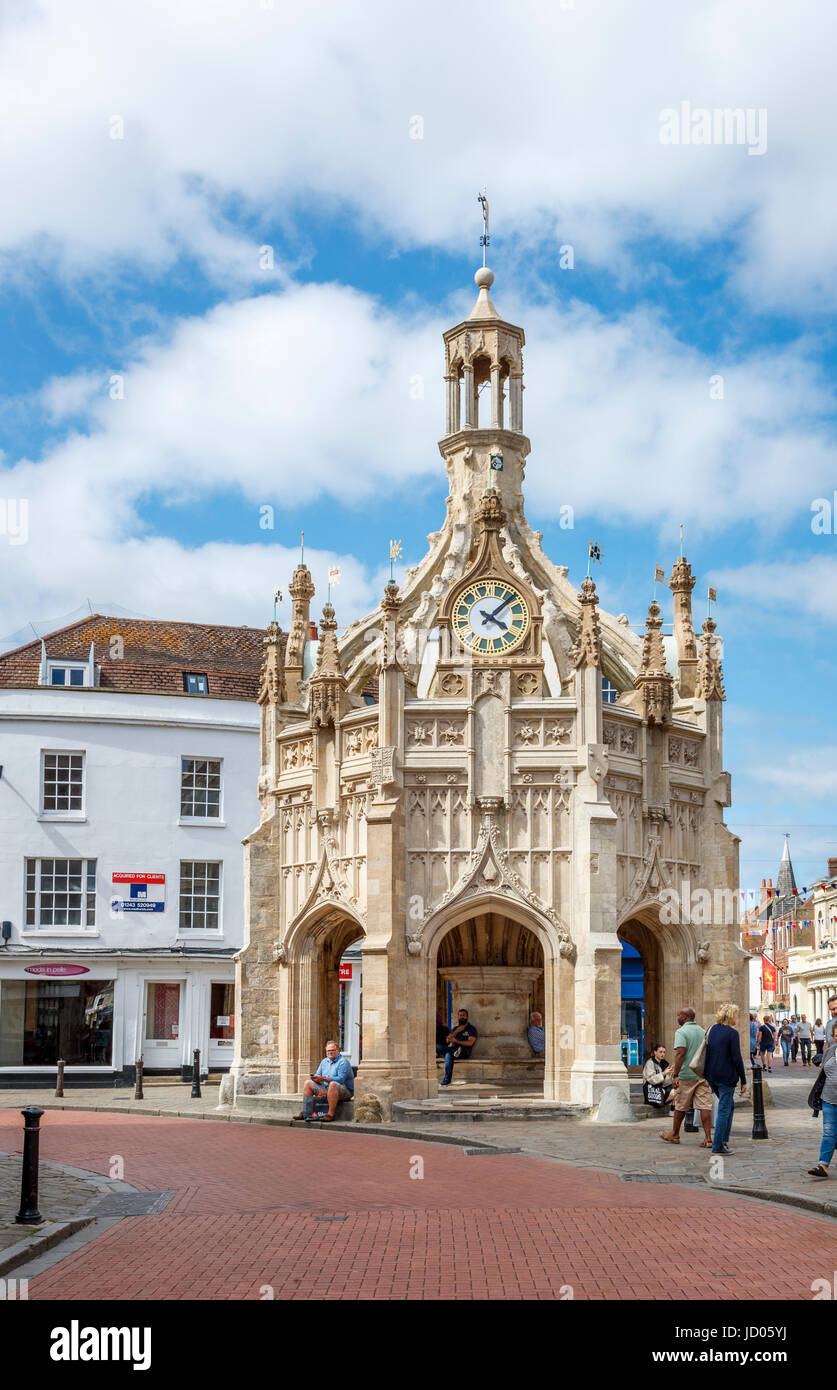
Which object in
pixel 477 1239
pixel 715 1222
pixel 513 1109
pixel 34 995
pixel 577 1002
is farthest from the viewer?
pixel 34 995

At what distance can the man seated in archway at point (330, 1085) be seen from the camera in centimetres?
2236

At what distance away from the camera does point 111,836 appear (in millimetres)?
36781

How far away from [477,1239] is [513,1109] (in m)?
11.3

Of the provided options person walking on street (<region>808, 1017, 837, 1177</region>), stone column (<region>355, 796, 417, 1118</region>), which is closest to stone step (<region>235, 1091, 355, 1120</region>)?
stone column (<region>355, 796, 417, 1118</region>)

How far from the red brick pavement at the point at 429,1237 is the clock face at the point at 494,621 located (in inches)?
425

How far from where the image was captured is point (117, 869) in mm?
36656

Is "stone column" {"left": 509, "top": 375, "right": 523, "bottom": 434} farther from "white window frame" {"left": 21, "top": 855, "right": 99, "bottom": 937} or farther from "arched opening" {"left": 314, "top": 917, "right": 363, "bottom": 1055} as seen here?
"white window frame" {"left": 21, "top": 855, "right": 99, "bottom": 937}

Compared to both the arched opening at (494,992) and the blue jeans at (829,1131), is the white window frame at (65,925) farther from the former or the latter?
the blue jeans at (829,1131)

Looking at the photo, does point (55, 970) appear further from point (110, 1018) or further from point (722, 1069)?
point (722, 1069)

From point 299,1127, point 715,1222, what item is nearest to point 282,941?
point 299,1127

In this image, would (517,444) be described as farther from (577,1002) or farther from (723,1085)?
(723,1085)

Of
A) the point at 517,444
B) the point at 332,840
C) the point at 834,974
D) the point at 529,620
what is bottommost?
the point at 834,974

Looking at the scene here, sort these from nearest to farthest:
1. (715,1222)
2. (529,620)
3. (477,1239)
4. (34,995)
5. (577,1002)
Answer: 1. (477,1239)
2. (715,1222)
3. (577,1002)
4. (529,620)
5. (34,995)

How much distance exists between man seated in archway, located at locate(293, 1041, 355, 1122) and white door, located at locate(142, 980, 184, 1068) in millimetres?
14594
